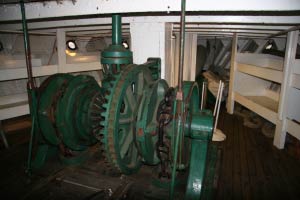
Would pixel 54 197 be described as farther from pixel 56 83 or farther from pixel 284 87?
pixel 284 87

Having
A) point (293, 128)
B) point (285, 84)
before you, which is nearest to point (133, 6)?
point (285, 84)

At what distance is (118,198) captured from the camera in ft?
5.45

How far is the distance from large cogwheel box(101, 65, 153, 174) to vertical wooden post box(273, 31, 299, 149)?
224 cm

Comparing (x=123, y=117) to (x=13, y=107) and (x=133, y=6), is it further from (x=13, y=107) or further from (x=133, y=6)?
(x=13, y=107)

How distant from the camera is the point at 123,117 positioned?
129cm

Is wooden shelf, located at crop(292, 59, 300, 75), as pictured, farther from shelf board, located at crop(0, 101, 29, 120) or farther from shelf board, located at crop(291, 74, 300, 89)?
shelf board, located at crop(0, 101, 29, 120)

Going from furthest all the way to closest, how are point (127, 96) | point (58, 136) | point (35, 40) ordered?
1. point (35, 40)
2. point (58, 136)
3. point (127, 96)

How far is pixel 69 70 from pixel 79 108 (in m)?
1.85

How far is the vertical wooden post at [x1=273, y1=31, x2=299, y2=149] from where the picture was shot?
2686 millimetres

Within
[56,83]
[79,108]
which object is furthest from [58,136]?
[56,83]

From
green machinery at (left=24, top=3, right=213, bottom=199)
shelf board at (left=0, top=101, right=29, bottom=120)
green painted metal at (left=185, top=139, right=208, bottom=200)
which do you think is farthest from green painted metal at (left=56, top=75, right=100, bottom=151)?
shelf board at (left=0, top=101, right=29, bottom=120)

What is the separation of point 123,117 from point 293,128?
96.2 inches

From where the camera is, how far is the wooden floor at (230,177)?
6.09ft

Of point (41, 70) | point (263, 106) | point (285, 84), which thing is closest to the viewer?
point (285, 84)
